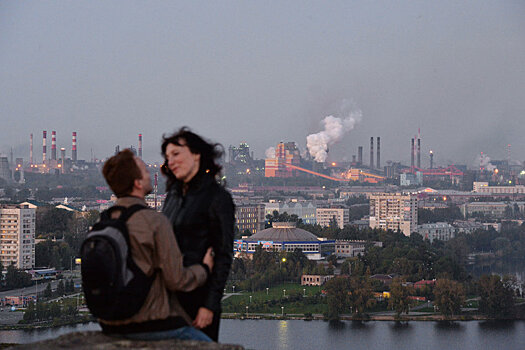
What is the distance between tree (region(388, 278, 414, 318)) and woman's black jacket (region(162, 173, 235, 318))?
12533mm

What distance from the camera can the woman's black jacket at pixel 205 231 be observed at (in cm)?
167

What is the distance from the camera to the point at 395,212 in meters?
33.4

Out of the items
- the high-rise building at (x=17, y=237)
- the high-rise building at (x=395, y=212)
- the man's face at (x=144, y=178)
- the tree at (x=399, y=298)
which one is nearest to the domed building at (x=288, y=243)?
the high-rise building at (x=17, y=237)

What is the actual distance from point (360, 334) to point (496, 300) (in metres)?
2.71

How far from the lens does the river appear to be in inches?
485

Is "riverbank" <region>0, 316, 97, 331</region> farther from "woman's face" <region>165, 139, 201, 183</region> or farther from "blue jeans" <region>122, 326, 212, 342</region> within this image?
"blue jeans" <region>122, 326, 212, 342</region>

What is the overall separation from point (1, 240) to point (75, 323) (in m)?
8.26

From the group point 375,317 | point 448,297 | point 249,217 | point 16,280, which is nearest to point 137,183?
point 375,317

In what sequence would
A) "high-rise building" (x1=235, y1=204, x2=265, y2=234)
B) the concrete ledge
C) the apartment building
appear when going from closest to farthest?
1. the concrete ledge
2. "high-rise building" (x1=235, y1=204, x2=265, y2=234)
3. the apartment building

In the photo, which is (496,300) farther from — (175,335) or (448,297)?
(175,335)

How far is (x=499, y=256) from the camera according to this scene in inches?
1029

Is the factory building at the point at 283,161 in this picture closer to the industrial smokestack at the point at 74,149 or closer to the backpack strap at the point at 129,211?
the industrial smokestack at the point at 74,149

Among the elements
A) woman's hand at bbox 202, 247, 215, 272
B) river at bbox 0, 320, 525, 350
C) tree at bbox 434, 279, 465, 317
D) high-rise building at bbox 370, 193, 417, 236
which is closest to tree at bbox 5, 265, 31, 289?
river at bbox 0, 320, 525, 350

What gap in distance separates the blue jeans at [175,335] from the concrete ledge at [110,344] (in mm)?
30
